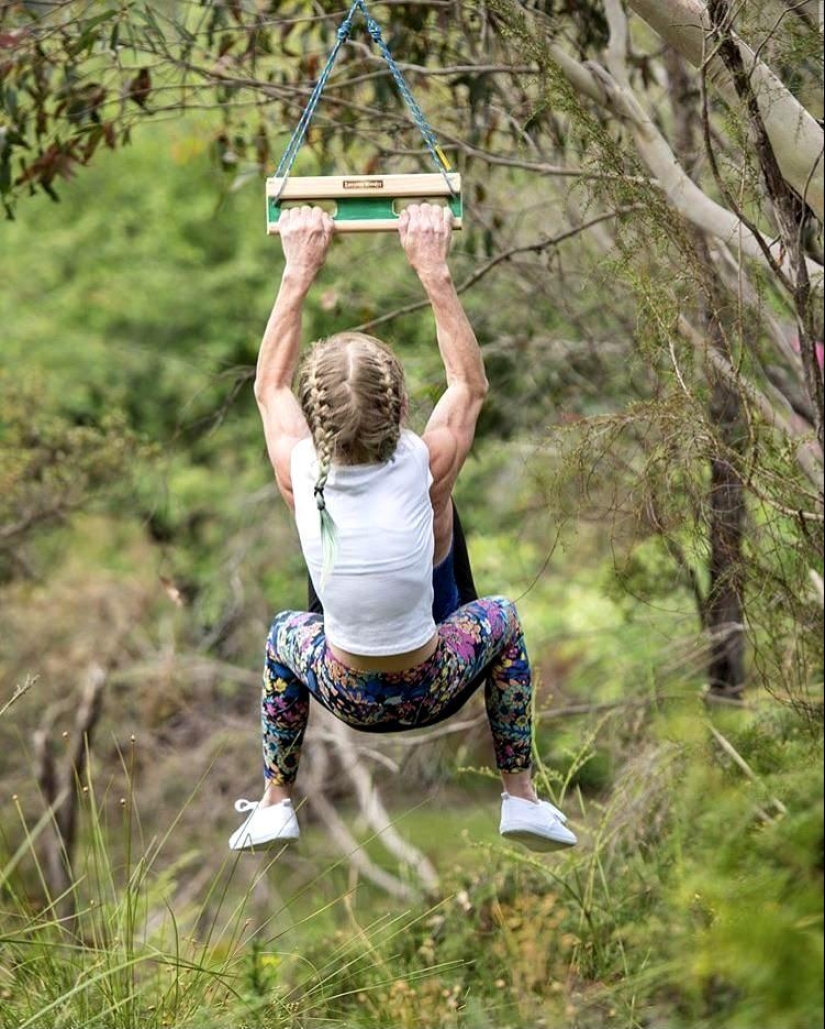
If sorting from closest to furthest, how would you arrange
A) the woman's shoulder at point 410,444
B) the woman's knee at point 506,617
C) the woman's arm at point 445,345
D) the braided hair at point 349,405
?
the braided hair at point 349,405
the woman's shoulder at point 410,444
the woman's arm at point 445,345
the woman's knee at point 506,617

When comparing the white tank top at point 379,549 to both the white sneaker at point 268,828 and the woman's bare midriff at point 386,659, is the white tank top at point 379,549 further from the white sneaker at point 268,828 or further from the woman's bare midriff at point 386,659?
the white sneaker at point 268,828

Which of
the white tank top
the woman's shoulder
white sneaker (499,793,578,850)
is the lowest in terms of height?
white sneaker (499,793,578,850)

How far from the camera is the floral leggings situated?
3844mm

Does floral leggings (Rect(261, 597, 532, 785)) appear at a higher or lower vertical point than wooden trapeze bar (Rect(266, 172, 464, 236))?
lower

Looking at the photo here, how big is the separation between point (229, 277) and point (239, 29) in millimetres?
10702

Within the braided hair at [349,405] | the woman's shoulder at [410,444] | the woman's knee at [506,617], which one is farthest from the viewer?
the woman's knee at [506,617]

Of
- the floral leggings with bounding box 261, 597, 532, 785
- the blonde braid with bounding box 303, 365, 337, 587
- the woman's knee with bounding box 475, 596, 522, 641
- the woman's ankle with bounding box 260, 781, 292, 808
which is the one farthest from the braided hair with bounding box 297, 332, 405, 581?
the woman's ankle with bounding box 260, 781, 292, 808

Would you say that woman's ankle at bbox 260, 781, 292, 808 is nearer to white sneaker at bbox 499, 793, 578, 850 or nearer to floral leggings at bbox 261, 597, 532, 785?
floral leggings at bbox 261, 597, 532, 785

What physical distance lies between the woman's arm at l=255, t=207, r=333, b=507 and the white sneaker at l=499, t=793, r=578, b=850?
1.01 meters

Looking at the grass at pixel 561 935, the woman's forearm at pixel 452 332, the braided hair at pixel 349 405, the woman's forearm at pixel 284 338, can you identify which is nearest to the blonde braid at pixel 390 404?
the braided hair at pixel 349 405

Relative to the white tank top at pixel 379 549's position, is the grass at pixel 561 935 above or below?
below

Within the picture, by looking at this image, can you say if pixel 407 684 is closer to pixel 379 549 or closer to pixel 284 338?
pixel 379 549

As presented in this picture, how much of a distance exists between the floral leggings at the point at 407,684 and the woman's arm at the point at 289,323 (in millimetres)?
393

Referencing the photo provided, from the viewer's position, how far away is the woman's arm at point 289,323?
12.9ft
